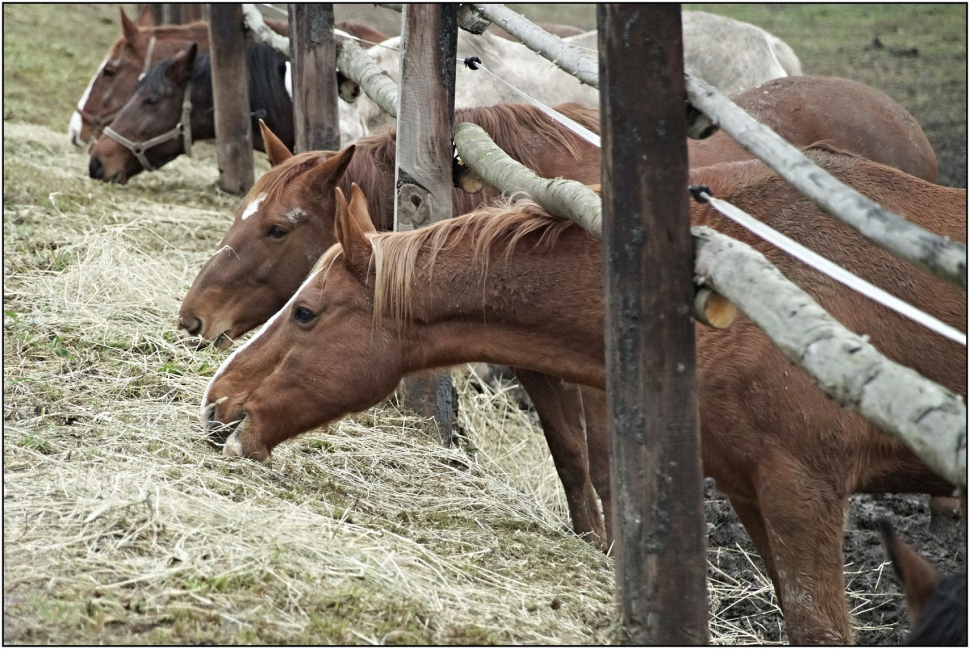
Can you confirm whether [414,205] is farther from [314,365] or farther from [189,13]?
[189,13]

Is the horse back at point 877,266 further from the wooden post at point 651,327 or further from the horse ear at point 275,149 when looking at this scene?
the horse ear at point 275,149

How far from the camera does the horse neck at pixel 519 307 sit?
9.89ft

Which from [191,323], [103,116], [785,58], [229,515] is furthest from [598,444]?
[103,116]

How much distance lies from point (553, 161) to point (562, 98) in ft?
9.97

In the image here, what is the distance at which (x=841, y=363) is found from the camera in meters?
1.75

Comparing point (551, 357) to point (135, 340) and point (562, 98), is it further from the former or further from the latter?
point (562, 98)

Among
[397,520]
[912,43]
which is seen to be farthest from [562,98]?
[912,43]

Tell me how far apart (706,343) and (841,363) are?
3.92 feet

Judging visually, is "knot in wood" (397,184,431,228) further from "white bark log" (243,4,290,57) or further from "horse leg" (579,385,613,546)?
"white bark log" (243,4,290,57)

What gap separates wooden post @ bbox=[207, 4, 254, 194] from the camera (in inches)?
289

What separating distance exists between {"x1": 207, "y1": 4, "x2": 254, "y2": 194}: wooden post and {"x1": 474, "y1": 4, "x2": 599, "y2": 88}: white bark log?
3729mm

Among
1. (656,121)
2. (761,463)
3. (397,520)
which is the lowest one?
(397,520)

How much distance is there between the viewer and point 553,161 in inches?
173

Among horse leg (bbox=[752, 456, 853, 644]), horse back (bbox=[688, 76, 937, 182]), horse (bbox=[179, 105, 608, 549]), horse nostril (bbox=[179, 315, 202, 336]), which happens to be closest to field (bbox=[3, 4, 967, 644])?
horse nostril (bbox=[179, 315, 202, 336])
